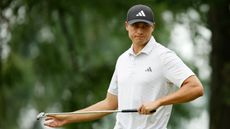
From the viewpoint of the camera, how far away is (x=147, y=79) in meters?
6.05

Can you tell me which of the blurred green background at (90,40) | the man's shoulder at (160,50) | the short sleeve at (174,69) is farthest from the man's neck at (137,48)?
the blurred green background at (90,40)

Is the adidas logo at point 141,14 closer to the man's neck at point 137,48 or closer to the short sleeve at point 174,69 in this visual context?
the man's neck at point 137,48

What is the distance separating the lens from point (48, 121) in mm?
6582

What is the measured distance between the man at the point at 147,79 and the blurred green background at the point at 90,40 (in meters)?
4.14

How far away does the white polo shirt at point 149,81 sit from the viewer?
601 centimetres

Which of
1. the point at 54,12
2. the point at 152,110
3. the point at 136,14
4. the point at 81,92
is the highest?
the point at 54,12

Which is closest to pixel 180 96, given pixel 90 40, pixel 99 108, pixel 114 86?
pixel 114 86

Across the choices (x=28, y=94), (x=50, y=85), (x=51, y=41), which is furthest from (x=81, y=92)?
(x=28, y=94)

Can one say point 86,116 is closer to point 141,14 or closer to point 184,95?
point 141,14

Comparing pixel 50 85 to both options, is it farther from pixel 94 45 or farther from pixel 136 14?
pixel 136 14

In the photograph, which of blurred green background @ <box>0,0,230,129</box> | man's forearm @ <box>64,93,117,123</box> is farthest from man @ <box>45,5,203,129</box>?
blurred green background @ <box>0,0,230,129</box>

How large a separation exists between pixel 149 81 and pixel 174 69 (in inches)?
7.4

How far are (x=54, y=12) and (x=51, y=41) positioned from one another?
117 inches

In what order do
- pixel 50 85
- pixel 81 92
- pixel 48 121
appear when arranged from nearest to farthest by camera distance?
pixel 48 121 < pixel 81 92 < pixel 50 85
